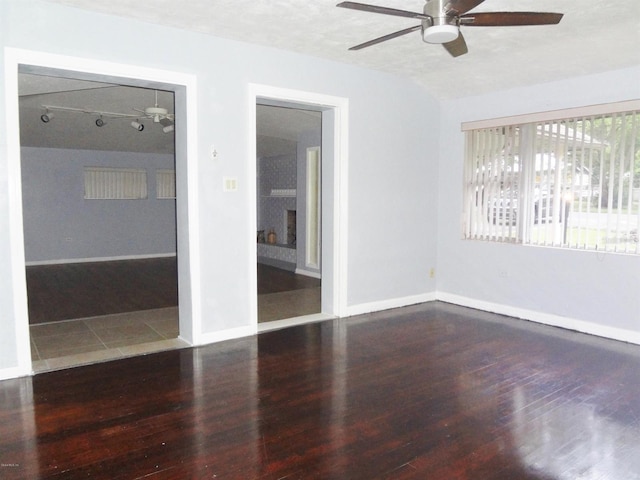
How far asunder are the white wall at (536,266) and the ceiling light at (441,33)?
2347 mm

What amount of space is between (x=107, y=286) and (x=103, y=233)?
10.3 feet

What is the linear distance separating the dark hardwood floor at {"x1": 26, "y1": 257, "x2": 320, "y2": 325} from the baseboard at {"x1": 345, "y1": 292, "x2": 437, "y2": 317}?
1.56 m

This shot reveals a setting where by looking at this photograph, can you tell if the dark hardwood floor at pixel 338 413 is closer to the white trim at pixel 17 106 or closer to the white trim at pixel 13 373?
the white trim at pixel 13 373

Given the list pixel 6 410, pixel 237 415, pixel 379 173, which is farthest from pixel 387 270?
pixel 6 410

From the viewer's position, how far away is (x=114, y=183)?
9.42 meters

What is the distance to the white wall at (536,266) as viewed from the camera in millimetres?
4145

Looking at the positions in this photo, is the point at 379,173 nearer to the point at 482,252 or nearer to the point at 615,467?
the point at 482,252

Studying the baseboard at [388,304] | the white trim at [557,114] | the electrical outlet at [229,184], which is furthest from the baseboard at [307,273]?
the electrical outlet at [229,184]

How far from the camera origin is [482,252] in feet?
17.1

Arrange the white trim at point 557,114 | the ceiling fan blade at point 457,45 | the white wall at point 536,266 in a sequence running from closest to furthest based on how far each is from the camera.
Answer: the ceiling fan blade at point 457,45 → the white trim at point 557,114 → the white wall at point 536,266

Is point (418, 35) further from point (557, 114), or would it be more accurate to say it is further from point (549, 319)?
point (549, 319)

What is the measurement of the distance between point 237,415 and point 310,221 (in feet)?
16.6

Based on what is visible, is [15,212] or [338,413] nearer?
[338,413]

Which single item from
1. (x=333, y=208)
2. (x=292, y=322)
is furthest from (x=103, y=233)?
(x=333, y=208)
